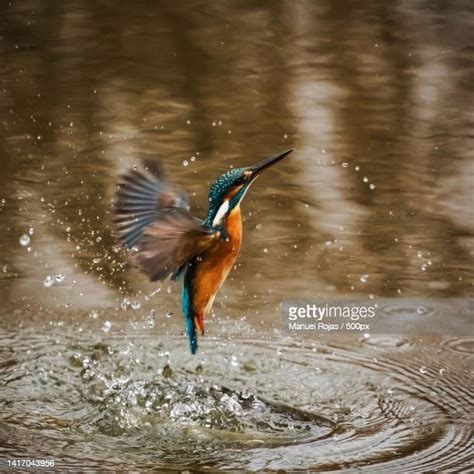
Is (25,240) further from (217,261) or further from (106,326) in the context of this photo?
(217,261)

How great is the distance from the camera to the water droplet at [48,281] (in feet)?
6.00

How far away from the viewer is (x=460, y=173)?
7.19 ft

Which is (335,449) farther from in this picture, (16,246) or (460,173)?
(460,173)

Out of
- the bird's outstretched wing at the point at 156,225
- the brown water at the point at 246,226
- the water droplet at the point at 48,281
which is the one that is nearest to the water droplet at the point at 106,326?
the brown water at the point at 246,226

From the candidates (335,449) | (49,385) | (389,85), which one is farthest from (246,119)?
(335,449)

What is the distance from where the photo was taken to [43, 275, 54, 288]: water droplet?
1.83 meters

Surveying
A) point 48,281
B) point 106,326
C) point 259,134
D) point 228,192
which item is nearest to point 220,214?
point 228,192

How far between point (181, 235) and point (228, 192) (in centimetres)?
15

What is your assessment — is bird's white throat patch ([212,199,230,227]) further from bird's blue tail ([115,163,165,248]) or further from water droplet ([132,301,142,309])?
water droplet ([132,301,142,309])

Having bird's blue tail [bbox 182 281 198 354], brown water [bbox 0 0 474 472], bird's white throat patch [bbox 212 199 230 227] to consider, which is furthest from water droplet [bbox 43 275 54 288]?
A: bird's white throat patch [bbox 212 199 230 227]

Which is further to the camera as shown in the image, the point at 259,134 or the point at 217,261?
the point at 259,134

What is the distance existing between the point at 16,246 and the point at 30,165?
316mm

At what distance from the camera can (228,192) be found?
1.48 meters

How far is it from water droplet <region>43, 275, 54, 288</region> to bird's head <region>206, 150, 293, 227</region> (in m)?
0.44
